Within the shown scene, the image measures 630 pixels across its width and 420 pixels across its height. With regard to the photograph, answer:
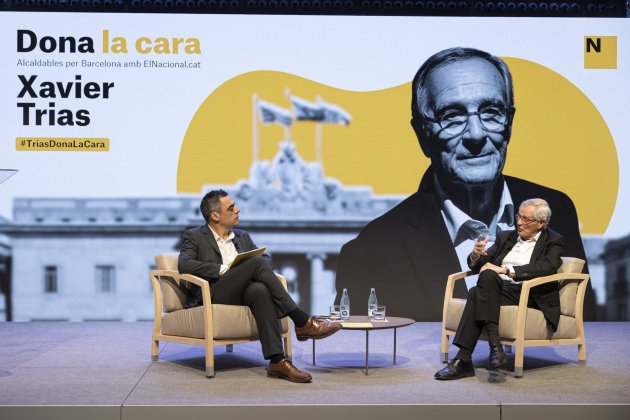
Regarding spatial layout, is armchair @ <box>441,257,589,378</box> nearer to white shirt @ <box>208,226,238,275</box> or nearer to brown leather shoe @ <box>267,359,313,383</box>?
brown leather shoe @ <box>267,359,313,383</box>

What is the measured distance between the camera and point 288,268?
7086mm

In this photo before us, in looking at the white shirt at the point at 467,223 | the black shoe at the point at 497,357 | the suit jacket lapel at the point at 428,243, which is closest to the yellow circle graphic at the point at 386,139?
the suit jacket lapel at the point at 428,243

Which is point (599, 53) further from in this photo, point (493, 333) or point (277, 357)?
point (277, 357)

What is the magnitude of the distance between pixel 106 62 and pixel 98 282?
74.5 inches

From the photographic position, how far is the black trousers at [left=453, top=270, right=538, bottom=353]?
14.3ft

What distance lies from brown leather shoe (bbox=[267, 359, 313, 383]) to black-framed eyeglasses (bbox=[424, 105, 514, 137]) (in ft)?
11.2

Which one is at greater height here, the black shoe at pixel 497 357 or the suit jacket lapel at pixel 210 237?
the suit jacket lapel at pixel 210 237

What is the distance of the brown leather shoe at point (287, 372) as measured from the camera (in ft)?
13.6

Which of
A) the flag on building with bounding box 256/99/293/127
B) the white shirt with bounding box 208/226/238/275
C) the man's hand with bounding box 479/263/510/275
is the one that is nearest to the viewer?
the man's hand with bounding box 479/263/510/275

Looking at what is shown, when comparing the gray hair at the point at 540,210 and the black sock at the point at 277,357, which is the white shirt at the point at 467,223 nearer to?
the gray hair at the point at 540,210

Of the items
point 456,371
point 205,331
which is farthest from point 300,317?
point 456,371

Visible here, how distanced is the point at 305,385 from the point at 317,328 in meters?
0.36

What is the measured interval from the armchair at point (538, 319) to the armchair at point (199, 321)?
98 cm

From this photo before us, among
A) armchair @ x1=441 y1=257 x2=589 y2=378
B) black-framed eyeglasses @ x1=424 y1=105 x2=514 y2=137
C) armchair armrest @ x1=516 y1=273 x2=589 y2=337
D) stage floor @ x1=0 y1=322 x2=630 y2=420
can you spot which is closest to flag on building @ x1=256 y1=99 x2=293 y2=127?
black-framed eyeglasses @ x1=424 y1=105 x2=514 y2=137
